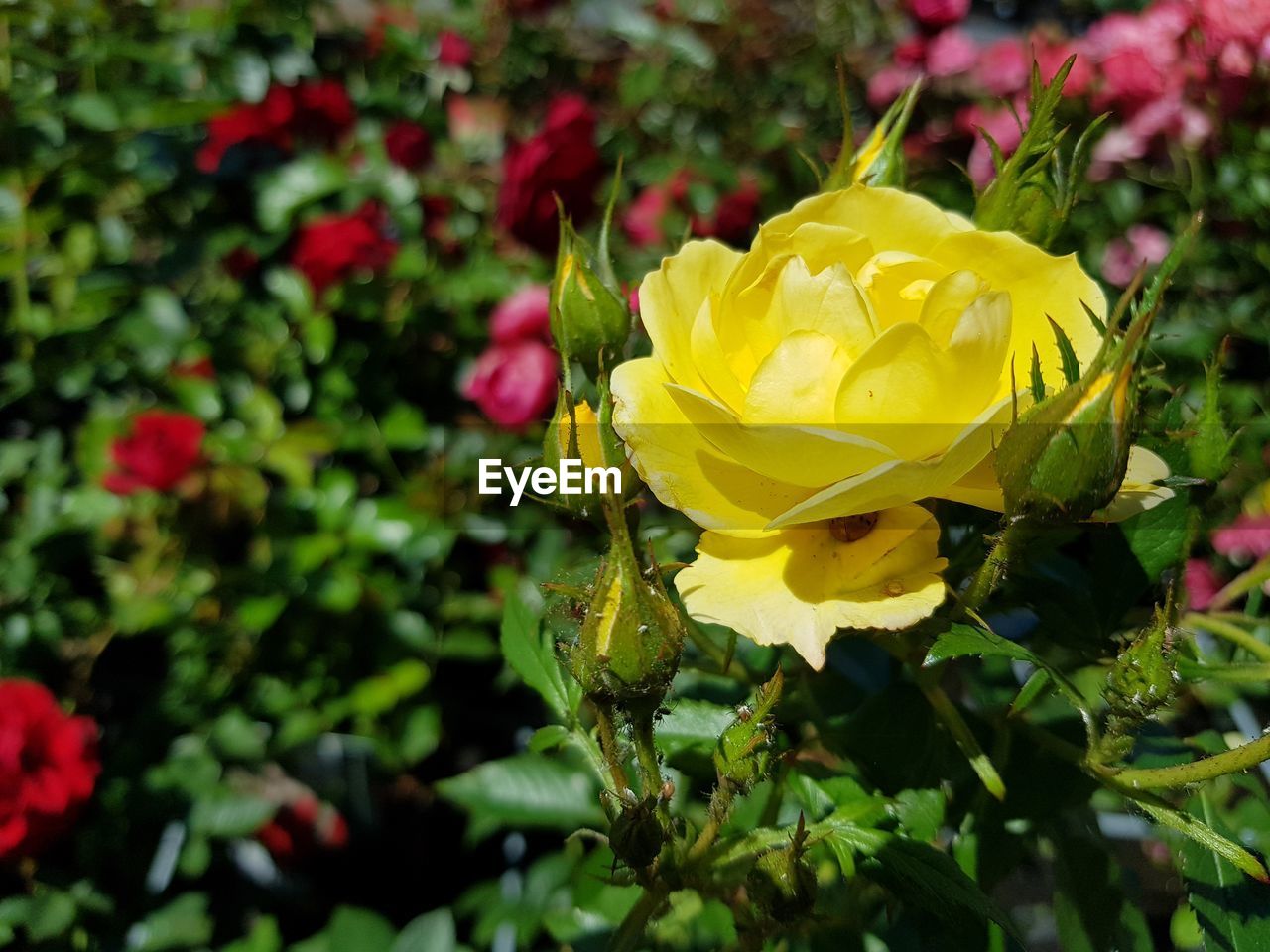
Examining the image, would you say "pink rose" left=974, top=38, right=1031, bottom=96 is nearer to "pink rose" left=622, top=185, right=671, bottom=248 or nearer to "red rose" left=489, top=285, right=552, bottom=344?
"pink rose" left=622, top=185, right=671, bottom=248

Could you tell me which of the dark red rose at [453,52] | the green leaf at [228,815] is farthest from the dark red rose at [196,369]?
the dark red rose at [453,52]

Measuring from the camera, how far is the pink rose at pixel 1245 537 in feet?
3.38

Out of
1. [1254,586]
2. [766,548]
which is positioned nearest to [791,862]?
[766,548]

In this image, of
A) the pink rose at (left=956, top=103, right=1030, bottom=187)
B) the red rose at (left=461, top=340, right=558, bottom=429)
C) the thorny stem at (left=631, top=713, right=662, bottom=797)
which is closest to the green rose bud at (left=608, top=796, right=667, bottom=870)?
the thorny stem at (left=631, top=713, right=662, bottom=797)

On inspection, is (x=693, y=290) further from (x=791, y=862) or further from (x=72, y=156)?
(x=72, y=156)

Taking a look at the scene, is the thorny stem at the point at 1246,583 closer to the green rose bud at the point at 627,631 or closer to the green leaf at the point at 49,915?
the green rose bud at the point at 627,631

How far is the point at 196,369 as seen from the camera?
1.16 m

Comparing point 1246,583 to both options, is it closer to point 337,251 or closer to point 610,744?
point 610,744

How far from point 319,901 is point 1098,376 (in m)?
1.12

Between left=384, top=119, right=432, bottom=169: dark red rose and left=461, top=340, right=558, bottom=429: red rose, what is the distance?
16.1 inches

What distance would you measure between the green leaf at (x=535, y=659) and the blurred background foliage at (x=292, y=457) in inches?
14.5

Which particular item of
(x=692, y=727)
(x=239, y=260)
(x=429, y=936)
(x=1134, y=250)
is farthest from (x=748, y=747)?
(x=1134, y=250)

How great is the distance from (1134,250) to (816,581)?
128 centimetres

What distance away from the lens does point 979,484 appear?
391 millimetres
